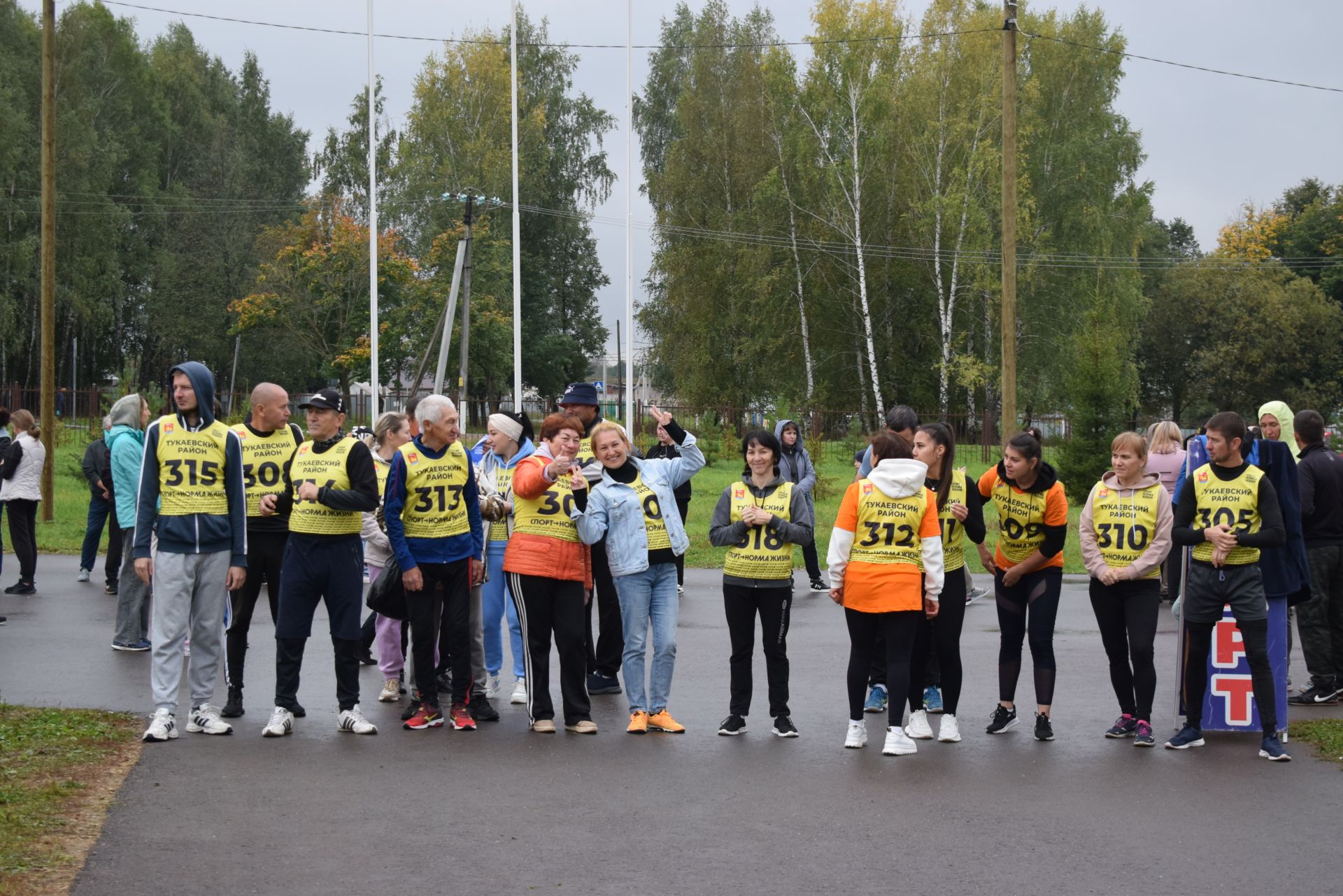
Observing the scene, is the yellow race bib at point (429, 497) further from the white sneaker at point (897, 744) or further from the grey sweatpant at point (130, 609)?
the grey sweatpant at point (130, 609)

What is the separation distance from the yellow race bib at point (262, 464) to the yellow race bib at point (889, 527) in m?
3.63

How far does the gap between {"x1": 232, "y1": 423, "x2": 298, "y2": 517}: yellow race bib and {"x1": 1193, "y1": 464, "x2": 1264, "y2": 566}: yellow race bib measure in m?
5.60

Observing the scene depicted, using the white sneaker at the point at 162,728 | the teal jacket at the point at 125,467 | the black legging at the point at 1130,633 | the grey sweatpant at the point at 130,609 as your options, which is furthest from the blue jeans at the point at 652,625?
the teal jacket at the point at 125,467

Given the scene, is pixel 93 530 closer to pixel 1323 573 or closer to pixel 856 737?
pixel 856 737

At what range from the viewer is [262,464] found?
8609mm

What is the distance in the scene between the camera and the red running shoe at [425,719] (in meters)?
8.44

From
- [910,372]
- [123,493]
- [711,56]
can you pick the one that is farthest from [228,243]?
[123,493]

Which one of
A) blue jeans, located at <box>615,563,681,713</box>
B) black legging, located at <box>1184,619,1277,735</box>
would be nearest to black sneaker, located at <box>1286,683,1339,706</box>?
black legging, located at <box>1184,619,1277,735</box>

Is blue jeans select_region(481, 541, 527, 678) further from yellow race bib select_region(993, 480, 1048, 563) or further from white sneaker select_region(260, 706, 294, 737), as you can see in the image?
yellow race bib select_region(993, 480, 1048, 563)

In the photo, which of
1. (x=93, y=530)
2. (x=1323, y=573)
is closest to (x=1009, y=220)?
(x=1323, y=573)

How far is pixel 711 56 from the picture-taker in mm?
52125

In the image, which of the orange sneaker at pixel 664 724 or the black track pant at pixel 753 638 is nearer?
the black track pant at pixel 753 638

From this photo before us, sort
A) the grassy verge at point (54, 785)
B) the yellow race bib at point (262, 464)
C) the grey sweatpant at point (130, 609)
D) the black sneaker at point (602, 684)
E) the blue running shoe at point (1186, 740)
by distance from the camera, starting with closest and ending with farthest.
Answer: the grassy verge at point (54, 785) < the blue running shoe at point (1186, 740) < the yellow race bib at point (262, 464) < the black sneaker at point (602, 684) < the grey sweatpant at point (130, 609)

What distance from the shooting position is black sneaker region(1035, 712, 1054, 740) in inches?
324
